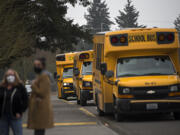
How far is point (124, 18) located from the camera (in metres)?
109

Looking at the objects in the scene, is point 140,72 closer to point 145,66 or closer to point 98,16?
A: point 145,66

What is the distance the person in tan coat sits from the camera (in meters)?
9.74

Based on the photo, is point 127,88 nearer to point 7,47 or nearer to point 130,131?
point 130,131

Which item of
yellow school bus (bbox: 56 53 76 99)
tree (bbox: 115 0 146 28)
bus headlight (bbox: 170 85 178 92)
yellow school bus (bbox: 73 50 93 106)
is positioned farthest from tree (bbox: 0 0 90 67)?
tree (bbox: 115 0 146 28)

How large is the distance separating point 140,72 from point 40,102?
25.2 feet

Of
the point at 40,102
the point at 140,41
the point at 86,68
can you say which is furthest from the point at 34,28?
the point at 40,102

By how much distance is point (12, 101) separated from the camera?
10055mm

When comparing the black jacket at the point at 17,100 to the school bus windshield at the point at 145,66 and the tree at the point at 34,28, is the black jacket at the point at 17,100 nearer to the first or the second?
the school bus windshield at the point at 145,66

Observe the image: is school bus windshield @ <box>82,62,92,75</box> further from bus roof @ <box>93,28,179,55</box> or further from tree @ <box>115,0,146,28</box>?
tree @ <box>115,0,146,28</box>

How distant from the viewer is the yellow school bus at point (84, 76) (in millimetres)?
27500

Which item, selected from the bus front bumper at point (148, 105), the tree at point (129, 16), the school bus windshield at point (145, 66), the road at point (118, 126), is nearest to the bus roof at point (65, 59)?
the road at point (118, 126)

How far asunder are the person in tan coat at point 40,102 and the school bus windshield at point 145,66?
7.54 metres

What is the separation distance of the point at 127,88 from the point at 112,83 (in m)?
1.19

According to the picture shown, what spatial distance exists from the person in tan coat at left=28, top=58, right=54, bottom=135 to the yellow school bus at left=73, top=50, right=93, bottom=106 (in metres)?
17.5
